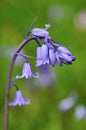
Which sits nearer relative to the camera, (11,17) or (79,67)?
(79,67)

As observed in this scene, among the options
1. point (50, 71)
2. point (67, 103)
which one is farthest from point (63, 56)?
point (50, 71)

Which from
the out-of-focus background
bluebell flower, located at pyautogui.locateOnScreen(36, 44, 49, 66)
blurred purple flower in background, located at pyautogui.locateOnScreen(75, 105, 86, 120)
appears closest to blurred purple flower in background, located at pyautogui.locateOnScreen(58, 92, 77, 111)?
the out-of-focus background

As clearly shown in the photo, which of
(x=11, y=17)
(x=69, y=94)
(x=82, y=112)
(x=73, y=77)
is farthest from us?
(x=11, y=17)

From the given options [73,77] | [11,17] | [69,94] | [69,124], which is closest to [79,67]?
[73,77]

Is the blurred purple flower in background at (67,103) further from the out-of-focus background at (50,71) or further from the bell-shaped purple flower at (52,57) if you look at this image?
the bell-shaped purple flower at (52,57)

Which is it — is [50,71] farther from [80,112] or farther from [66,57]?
[66,57]

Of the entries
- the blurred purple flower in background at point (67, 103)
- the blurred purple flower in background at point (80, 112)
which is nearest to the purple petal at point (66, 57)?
the blurred purple flower in background at point (80, 112)

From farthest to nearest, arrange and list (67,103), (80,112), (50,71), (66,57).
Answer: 1. (50,71)
2. (67,103)
3. (80,112)
4. (66,57)

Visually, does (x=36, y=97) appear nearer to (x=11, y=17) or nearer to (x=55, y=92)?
(x=55, y=92)
